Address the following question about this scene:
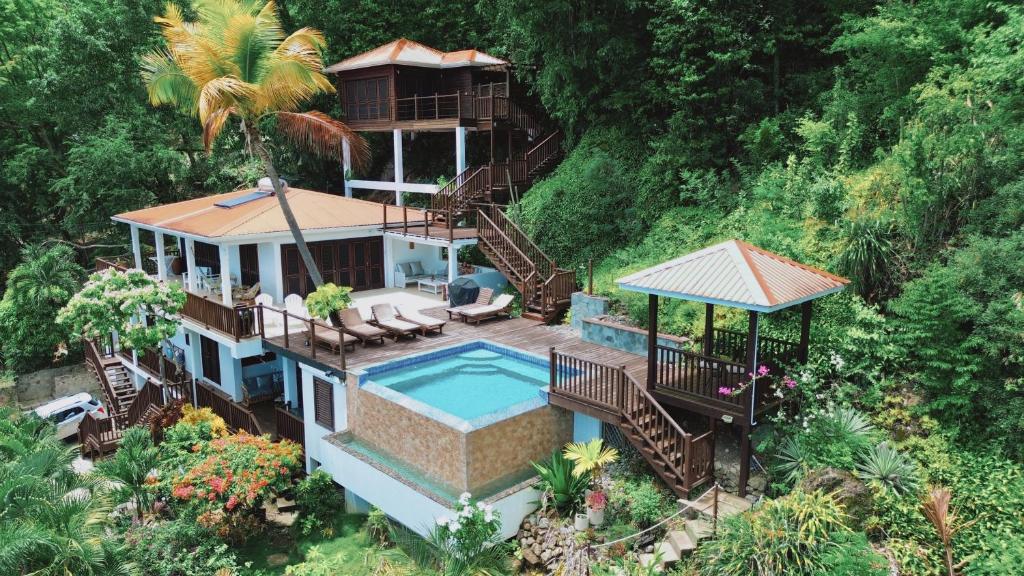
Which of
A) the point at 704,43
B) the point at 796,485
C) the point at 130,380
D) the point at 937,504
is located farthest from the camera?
the point at 130,380

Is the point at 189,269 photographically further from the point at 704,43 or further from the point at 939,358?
the point at 939,358

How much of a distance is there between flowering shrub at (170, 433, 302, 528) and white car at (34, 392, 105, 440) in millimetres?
12303

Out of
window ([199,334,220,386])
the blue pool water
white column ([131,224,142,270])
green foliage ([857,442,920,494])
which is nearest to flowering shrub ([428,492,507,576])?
the blue pool water

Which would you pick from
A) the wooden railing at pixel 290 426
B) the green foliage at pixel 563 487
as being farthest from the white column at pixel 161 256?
the green foliage at pixel 563 487

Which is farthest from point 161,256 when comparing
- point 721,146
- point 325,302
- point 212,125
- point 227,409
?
point 721,146

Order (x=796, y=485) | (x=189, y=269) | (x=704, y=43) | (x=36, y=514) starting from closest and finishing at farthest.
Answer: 1. (x=796, y=485)
2. (x=36, y=514)
3. (x=704, y=43)
4. (x=189, y=269)

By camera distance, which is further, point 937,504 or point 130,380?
point 130,380

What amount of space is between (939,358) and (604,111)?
13.2m

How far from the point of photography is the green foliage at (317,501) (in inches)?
505

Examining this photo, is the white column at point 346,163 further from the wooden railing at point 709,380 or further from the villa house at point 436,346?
the wooden railing at point 709,380

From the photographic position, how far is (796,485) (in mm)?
8945

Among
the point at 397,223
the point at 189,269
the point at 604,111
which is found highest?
the point at 604,111

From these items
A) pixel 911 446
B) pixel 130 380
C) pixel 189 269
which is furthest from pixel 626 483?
pixel 130 380

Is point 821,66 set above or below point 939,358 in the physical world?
above
